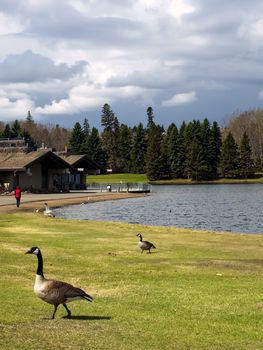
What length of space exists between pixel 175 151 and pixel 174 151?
24cm

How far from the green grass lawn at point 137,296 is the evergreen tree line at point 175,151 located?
109 m

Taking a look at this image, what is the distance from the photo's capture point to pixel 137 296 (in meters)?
→ 12.2

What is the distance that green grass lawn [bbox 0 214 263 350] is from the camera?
8883 mm

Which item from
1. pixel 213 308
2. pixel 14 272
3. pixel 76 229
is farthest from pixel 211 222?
pixel 213 308

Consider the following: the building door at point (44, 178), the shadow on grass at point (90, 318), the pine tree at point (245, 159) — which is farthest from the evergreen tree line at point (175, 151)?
the shadow on grass at point (90, 318)

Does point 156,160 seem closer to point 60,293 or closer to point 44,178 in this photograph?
point 44,178

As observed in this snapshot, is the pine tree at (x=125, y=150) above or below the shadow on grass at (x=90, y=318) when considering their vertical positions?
above

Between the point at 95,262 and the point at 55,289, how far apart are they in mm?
7527

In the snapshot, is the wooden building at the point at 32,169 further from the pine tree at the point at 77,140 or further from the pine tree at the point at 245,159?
the pine tree at the point at 77,140

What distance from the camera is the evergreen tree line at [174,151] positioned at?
131 m

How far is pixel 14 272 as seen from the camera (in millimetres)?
14750

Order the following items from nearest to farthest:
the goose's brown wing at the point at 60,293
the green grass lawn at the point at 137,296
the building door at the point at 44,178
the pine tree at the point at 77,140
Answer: the green grass lawn at the point at 137,296
the goose's brown wing at the point at 60,293
the building door at the point at 44,178
the pine tree at the point at 77,140

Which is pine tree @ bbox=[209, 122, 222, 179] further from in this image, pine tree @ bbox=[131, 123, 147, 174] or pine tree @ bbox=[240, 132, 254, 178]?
pine tree @ bbox=[131, 123, 147, 174]

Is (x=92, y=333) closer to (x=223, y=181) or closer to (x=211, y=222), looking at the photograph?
(x=211, y=222)
